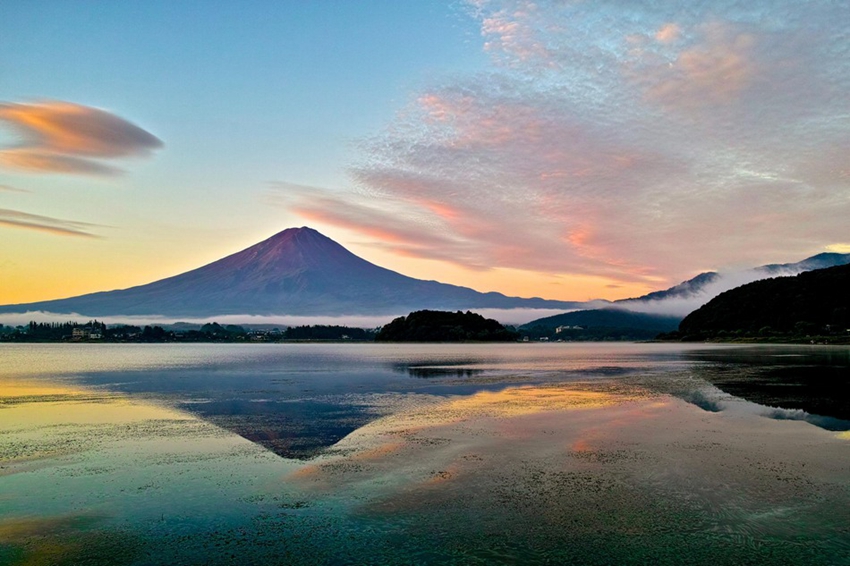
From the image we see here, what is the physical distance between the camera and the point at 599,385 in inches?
1564

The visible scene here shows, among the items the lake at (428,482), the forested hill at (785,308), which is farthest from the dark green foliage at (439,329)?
the lake at (428,482)

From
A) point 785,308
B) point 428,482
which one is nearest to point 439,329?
point 785,308

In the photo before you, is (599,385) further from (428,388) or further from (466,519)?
(466,519)

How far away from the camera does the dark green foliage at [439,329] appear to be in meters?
188

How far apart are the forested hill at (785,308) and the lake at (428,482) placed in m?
129

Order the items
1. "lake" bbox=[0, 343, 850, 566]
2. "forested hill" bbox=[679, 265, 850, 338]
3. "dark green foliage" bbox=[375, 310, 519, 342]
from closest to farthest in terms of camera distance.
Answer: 1. "lake" bbox=[0, 343, 850, 566]
2. "forested hill" bbox=[679, 265, 850, 338]
3. "dark green foliage" bbox=[375, 310, 519, 342]

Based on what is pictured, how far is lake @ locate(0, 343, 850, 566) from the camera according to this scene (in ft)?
33.9

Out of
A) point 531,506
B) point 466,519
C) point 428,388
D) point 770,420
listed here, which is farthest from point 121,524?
point 428,388

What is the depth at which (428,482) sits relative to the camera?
47.5ft

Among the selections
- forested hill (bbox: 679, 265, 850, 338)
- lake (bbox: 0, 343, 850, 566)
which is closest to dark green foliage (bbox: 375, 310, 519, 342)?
forested hill (bbox: 679, 265, 850, 338)

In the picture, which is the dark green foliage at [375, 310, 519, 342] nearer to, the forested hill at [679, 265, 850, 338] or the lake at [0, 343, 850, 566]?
the forested hill at [679, 265, 850, 338]

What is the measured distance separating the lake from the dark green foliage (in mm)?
157608

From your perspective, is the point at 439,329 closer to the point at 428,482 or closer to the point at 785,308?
the point at 785,308

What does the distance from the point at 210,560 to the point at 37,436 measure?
51.0 feet
